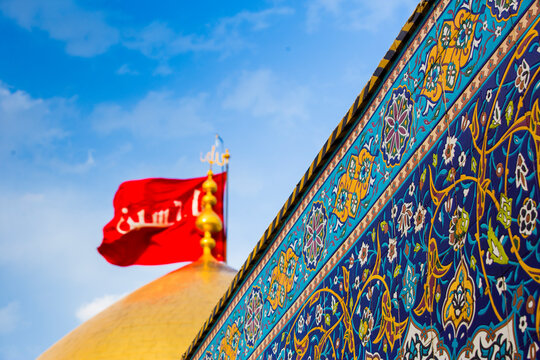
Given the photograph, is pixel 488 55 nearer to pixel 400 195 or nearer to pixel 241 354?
pixel 400 195

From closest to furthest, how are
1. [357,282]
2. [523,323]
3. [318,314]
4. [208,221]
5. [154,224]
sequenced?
1. [523,323]
2. [357,282]
3. [318,314]
4. [154,224]
5. [208,221]

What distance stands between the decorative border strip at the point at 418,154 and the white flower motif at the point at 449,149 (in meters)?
0.06

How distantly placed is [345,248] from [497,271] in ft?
3.31

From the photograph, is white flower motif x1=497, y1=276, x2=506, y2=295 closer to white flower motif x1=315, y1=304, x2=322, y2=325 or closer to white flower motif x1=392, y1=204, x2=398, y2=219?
white flower motif x1=392, y1=204, x2=398, y2=219

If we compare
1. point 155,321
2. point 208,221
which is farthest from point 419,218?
point 208,221

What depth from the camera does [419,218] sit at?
2.61m

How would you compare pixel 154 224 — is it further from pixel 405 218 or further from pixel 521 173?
pixel 521 173

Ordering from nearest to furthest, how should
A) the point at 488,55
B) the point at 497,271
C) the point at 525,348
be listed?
1. the point at 525,348
2. the point at 497,271
3. the point at 488,55

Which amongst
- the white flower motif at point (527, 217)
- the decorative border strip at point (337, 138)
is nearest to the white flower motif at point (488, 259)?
the white flower motif at point (527, 217)

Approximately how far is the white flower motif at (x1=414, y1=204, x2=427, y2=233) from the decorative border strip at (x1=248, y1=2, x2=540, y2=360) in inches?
6.3

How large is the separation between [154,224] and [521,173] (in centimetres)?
1218

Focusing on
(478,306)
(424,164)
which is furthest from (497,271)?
(424,164)

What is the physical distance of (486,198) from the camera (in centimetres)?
228

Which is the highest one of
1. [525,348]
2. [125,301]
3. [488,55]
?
[125,301]
